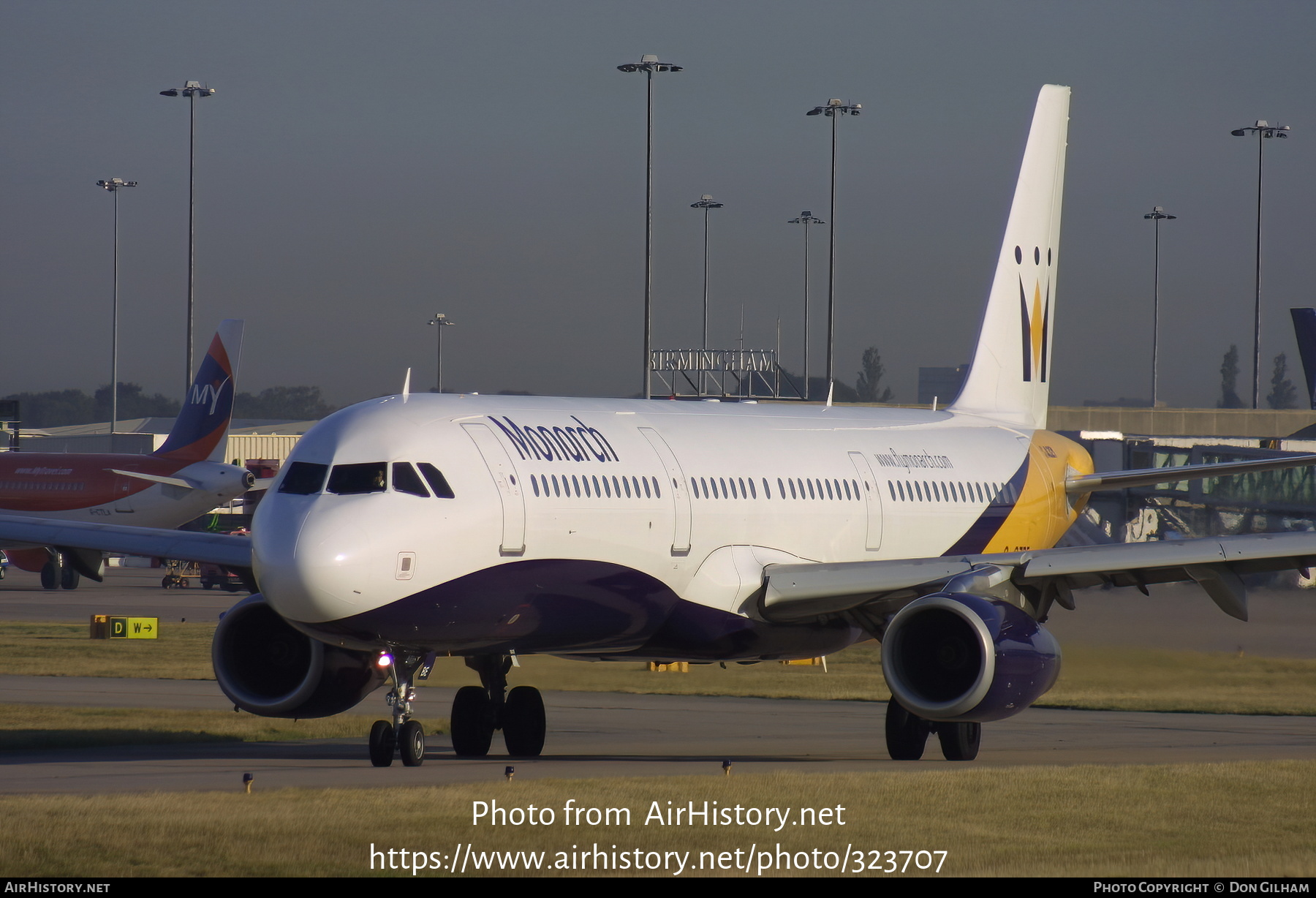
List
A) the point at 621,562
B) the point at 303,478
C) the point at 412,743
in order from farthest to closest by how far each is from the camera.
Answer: the point at 621,562
the point at 412,743
the point at 303,478

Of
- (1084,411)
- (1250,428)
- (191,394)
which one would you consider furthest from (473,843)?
(1250,428)

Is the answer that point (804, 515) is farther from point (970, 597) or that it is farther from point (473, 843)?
point (473, 843)

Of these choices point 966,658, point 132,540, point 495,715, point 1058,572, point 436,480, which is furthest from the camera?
point 132,540

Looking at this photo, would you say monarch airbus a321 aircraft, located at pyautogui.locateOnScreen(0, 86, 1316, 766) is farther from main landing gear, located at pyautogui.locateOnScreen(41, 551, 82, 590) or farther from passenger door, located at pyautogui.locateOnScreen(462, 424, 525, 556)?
main landing gear, located at pyautogui.locateOnScreen(41, 551, 82, 590)

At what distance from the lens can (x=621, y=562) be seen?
2028 cm

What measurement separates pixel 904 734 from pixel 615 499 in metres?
4.99

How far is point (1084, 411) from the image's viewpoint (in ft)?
247

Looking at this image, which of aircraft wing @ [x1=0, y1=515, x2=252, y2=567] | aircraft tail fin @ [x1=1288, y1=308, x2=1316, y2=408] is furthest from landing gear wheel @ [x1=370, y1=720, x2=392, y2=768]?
aircraft tail fin @ [x1=1288, y1=308, x2=1316, y2=408]

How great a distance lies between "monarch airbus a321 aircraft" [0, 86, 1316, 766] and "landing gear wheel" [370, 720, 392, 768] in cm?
2

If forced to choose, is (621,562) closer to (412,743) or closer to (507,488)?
(507,488)

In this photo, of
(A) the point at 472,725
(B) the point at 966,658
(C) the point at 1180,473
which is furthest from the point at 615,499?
(C) the point at 1180,473

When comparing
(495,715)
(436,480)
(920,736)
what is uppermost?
(436,480)
